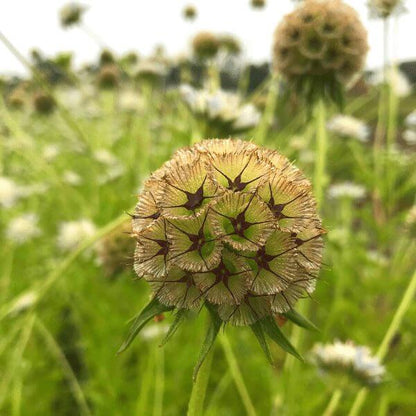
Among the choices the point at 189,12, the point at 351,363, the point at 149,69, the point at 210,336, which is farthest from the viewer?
the point at 189,12

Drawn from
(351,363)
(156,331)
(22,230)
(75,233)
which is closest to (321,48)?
(351,363)

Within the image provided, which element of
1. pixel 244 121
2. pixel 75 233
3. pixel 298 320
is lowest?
pixel 298 320

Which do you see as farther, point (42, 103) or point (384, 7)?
point (42, 103)

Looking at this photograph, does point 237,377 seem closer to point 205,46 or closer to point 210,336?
point 210,336

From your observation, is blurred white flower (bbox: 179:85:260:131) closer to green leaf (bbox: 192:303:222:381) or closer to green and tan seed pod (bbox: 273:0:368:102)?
green and tan seed pod (bbox: 273:0:368:102)

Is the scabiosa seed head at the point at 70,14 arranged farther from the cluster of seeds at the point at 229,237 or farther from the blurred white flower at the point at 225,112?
the cluster of seeds at the point at 229,237

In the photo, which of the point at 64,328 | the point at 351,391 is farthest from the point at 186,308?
the point at 64,328

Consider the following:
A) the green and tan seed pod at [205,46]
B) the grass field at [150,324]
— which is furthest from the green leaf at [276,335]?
the green and tan seed pod at [205,46]

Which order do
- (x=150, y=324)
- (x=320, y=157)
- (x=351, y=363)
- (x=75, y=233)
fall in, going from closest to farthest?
(x=351, y=363) → (x=320, y=157) → (x=150, y=324) → (x=75, y=233)
